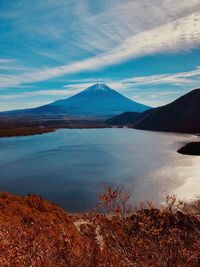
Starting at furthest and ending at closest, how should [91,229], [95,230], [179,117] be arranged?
1. [179,117]
2. [91,229]
3. [95,230]

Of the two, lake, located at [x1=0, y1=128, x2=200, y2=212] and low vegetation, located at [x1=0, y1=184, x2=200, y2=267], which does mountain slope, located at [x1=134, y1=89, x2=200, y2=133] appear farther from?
low vegetation, located at [x1=0, y1=184, x2=200, y2=267]

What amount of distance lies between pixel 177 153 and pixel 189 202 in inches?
1483

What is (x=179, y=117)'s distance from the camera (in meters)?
140

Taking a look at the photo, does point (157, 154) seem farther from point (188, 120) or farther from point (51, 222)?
point (188, 120)

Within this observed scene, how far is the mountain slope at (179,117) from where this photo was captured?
13088 centimetres

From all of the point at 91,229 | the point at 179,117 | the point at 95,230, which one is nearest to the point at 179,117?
the point at 179,117

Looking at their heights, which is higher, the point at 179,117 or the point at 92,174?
the point at 179,117

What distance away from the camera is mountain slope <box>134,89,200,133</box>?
429 ft

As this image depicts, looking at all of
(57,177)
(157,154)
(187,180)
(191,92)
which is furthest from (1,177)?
(191,92)

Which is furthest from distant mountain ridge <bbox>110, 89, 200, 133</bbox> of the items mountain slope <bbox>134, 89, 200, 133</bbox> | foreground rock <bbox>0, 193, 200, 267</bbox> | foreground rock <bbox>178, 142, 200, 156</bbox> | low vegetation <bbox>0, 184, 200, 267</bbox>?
foreground rock <bbox>0, 193, 200, 267</bbox>

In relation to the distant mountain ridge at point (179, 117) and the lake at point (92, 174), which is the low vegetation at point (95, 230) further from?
the distant mountain ridge at point (179, 117)

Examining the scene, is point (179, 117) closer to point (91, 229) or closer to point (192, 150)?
point (192, 150)

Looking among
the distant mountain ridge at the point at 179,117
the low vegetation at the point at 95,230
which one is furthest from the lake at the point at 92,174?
the distant mountain ridge at the point at 179,117

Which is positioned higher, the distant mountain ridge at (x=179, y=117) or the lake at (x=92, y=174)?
the distant mountain ridge at (x=179, y=117)
